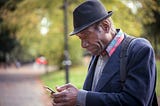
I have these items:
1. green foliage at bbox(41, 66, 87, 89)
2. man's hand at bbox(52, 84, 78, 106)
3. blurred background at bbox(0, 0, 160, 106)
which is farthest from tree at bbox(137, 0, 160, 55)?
man's hand at bbox(52, 84, 78, 106)

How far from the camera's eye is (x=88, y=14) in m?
2.93

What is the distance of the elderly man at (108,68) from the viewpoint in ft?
9.00

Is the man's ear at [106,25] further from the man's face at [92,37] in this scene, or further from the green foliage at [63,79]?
the green foliage at [63,79]

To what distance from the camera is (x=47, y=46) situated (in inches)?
984

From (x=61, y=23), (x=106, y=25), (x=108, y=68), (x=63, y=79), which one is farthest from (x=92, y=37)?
(x=63, y=79)

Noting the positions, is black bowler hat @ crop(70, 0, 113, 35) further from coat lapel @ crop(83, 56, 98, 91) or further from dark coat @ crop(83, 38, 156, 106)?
coat lapel @ crop(83, 56, 98, 91)

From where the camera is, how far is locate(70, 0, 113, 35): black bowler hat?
115 inches

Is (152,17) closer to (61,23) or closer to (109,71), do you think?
(61,23)

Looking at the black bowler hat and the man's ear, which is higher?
the black bowler hat

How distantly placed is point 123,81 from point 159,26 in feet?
35.4

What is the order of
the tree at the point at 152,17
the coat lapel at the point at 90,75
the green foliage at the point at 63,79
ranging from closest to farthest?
the coat lapel at the point at 90,75
the tree at the point at 152,17
the green foliage at the point at 63,79

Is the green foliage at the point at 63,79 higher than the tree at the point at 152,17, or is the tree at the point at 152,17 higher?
the tree at the point at 152,17

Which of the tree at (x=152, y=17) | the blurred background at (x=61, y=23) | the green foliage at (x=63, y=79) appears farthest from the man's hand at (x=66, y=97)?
the green foliage at (x=63, y=79)

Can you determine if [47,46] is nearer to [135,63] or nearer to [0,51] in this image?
[0,51]
